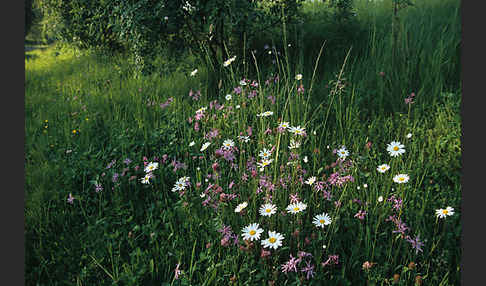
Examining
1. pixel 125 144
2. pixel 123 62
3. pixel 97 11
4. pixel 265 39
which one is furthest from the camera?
pixel 123 62

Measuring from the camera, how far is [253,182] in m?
1.98

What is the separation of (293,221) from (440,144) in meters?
1.33

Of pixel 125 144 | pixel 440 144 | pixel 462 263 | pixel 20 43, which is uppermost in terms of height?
pixel 20 43

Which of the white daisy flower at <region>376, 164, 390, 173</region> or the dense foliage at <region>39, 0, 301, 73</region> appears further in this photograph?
the dense foliage at <region>39, 0, 301, 73</region>

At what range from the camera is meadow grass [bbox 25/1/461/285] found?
1729 mm

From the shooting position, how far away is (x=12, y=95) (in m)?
1.78

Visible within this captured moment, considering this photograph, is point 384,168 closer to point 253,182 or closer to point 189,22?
point 253,182

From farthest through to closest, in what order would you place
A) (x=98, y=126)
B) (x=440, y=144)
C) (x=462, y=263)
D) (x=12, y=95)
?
1. (x=98, y=126)
2. (x=440, y=144)
3. (x=12, y=95)
4. (x=462, y=263)

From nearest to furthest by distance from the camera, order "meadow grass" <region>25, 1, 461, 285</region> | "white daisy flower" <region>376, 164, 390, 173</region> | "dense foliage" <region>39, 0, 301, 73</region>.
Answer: "meadow grass" <region>25, 1, 461, 285</region>, "white daisy flower" <region>376, 164, 390, 173</region>, "dense foliage" <region>39, 0, 301, 73</region>

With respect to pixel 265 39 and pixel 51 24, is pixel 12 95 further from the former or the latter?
pixel 51 24

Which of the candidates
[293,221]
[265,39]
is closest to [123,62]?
[265,39]

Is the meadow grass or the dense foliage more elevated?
the dense foliage

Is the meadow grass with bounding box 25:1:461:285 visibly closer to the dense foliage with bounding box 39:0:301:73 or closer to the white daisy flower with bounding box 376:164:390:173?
the white daisy flower with bounding box 376:164:390:173

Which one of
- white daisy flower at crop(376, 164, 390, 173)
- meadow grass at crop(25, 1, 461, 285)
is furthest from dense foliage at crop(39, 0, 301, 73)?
white daisy flower at crop(376, 164, 390, 173)
